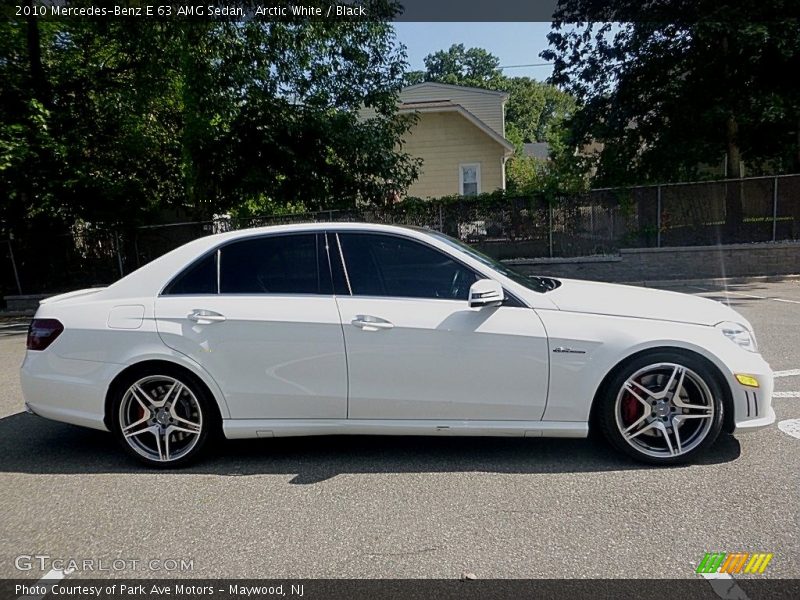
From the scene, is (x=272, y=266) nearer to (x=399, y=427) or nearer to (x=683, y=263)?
(x=399, y=427)

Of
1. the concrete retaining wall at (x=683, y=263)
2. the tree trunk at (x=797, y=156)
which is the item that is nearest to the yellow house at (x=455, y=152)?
the concrete retaining wall at (x=683, y=263)

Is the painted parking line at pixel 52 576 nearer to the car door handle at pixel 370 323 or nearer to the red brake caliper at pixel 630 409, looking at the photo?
the car door handle at pixel 370 323

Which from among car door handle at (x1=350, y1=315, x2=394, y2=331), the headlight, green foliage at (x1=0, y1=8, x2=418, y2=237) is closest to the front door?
car door handle at (x1=350, y1=315, x2=394, y2=331)

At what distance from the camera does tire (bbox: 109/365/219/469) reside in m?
3.91

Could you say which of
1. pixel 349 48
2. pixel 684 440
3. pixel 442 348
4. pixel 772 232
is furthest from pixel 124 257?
pixel 772 232

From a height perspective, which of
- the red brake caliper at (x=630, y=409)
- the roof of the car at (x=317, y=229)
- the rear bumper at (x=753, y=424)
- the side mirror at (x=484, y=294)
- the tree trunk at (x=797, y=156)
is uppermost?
the tree trunk at (x=797, y=156)

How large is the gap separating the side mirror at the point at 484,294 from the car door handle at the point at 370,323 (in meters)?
0.56

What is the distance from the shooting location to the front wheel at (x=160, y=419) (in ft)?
12.9

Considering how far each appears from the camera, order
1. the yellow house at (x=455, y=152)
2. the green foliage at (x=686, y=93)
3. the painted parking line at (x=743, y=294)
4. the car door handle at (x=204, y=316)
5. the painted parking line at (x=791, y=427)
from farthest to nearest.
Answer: the yellow house at (x=455, y=152) < the green foliage at (x=686, y=93) < the painted parking line at (x=743, y=294) < the painted parking line at (x=791, y=427) < the car door handle at (x=204, y=316)

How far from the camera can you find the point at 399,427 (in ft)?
12.5

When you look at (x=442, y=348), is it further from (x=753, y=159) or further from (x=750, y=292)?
(x=753, y=159)

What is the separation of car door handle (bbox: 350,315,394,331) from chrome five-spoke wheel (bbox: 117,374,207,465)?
126 centimetres

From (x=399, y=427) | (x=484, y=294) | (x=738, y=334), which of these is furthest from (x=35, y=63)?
(x=738, y=334)

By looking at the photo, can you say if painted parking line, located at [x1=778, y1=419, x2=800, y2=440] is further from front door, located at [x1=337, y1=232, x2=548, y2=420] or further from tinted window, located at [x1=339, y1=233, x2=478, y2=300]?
tinted window, located at [x1=339, y1=233, x2=478, y2=300]
